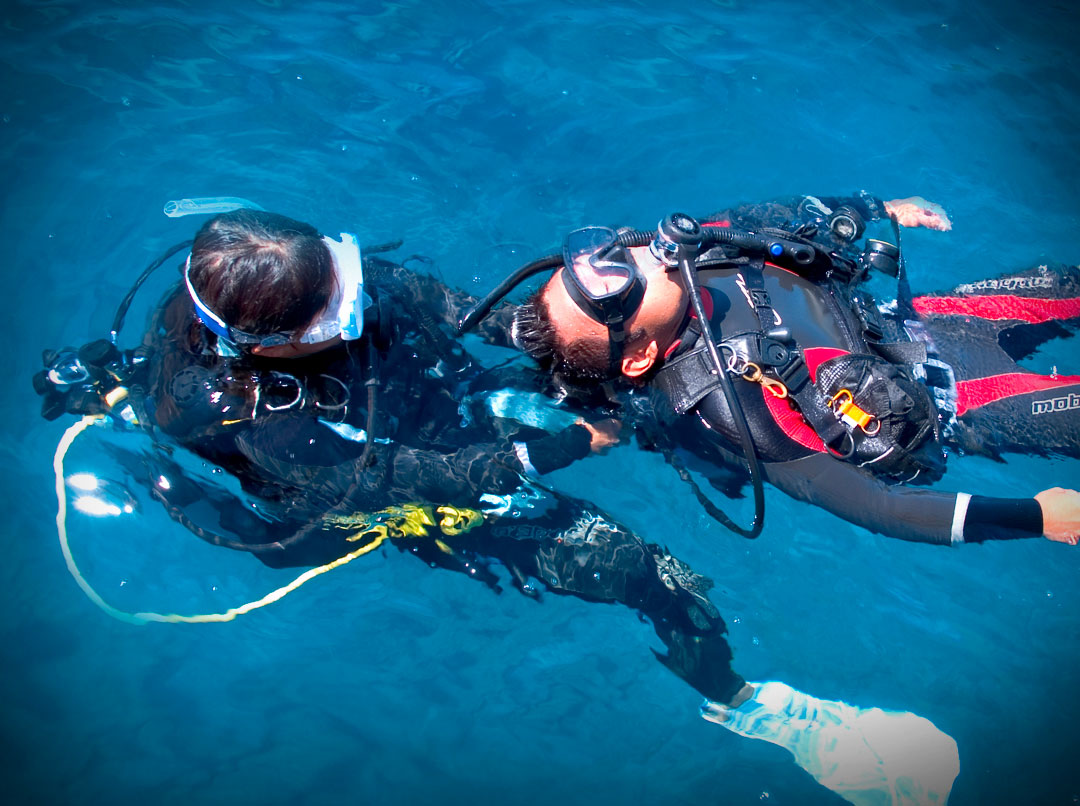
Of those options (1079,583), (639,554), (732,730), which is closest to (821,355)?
(639,554)

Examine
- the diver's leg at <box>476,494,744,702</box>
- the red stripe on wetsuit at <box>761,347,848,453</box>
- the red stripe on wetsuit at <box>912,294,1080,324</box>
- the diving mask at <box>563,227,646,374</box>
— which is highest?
the diving mask at <box>563,227,646,374</box>

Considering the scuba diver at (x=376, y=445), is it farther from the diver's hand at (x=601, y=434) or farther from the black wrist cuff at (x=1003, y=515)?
the black wrist cuff at (x=1003, y=515)

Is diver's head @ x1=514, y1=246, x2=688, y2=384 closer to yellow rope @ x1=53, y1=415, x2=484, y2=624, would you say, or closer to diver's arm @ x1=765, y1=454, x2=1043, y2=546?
diver's arm @ x1=765, y1=454, x2=1043, y2=546

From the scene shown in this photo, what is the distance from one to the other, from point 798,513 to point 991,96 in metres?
4.13

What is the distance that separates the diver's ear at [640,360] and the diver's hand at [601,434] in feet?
1.22

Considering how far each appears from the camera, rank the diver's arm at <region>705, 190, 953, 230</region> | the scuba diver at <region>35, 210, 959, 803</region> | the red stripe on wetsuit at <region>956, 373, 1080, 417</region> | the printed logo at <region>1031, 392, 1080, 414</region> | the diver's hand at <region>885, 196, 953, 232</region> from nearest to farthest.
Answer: the scuba diver at <region>35, 210, 959, 803</region>, the printed logo at <region>1031, 392, 1080, 414</region>, the red stripe on wetsuit at <region>956, 373, 1080, 417</region>, the diver's arm at <region>705, 190, 953, 230</region>, the diver's hand at <region>885, 196, 953, 232</region>

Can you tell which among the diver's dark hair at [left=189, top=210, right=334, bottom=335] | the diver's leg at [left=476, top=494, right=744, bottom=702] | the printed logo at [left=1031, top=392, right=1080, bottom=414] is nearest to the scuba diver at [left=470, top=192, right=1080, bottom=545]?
the printed logo at [left=1031, top=392, right=1080, bottom=414]

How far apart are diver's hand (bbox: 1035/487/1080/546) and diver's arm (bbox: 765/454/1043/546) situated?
0.08ft

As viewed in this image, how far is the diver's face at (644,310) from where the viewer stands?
2.32 meters

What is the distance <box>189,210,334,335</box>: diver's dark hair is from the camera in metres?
1.95

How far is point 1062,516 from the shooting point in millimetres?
2176

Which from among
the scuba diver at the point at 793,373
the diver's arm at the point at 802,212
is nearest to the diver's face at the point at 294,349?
the scuba diver at the point at 793,373

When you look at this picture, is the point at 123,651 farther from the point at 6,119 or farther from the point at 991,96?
the point at 991,96

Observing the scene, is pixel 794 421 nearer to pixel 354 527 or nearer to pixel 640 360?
pixel 640 360
